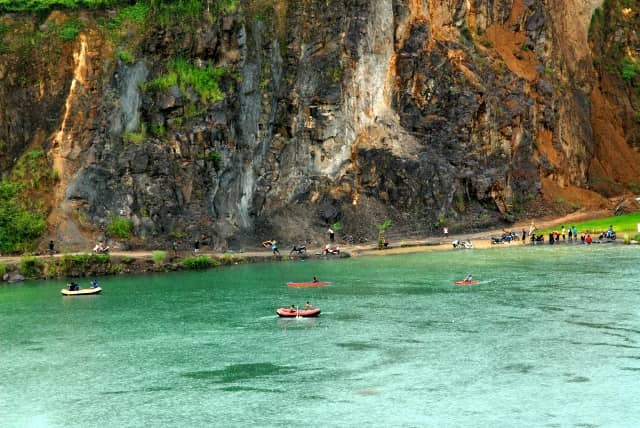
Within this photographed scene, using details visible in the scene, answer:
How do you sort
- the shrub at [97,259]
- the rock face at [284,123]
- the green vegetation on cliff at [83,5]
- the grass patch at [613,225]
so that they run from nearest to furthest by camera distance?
the shrub at [97,259], the rock face at [284,123], the grass patch at [613,225], the green vegetation on cliff at [83,5]

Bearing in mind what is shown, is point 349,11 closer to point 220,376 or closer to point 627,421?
point 220,376

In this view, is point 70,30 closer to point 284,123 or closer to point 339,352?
point 284,123

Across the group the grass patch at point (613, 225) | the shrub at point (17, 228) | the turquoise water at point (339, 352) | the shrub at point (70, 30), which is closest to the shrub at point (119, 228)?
the shrub at point (17, 228)

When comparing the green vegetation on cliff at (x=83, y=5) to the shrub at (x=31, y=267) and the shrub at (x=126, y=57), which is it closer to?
the shrub at (x=126, y=57)

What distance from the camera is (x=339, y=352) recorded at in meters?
56.9

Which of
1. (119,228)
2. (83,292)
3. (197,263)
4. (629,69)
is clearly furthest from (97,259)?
(629,69)

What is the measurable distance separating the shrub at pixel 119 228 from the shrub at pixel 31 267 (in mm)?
8963

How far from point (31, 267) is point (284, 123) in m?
33.0

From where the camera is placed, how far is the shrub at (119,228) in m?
101

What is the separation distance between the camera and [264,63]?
11256 centimetres

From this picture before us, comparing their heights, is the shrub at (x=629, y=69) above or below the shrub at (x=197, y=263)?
above

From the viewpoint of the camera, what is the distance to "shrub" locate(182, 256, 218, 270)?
9719cm

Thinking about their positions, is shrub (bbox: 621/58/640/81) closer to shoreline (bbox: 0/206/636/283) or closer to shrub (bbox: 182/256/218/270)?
shoreline (bbox: 0/206/636/283)

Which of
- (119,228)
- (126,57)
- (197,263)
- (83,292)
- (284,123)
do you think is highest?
(126,57)
